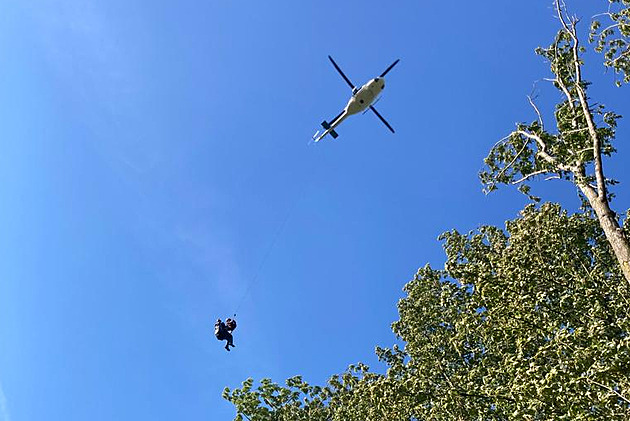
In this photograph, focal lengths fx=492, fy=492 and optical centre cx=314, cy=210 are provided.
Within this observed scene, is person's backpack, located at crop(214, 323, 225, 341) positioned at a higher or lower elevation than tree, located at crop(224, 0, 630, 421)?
higher

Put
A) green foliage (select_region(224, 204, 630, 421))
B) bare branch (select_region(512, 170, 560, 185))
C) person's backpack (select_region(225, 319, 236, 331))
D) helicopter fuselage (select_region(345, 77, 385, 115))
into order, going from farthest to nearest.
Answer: person's backpack (select_region(225, 319, 236, 331)), helicopter fuselage (select_region(345, 77, 385, 115)), bare branch (select_region(512, 170, 560, 185)), green foliage (select_region(224, 204, 630, 421))

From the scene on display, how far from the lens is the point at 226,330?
2400cm

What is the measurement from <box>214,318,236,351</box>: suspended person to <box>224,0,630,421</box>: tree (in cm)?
627

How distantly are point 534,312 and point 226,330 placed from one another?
47.6 ft

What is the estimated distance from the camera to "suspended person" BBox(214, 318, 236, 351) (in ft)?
77.9

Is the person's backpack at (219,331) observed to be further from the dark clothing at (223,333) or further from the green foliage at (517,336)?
the green foliage at (517,336)

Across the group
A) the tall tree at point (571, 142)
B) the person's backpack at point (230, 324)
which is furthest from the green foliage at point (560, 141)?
the person's backpack at point (230, 324)

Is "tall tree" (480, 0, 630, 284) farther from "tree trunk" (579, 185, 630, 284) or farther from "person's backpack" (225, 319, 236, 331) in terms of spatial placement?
Answer: "person's backpack" (225, 319, 236, 331)

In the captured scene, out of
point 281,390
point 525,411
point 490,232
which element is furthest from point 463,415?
point 281,390

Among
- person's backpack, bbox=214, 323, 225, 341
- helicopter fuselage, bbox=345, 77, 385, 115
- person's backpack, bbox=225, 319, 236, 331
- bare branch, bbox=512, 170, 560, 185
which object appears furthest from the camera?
person's backpack, bbox=225, 319, 236, 331

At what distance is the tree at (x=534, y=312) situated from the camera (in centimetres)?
1183

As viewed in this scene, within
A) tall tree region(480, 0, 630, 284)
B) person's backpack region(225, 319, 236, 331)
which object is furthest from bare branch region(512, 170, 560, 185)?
person's backpack region(225, 319, 236, 331)

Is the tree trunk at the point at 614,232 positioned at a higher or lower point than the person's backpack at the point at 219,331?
lower

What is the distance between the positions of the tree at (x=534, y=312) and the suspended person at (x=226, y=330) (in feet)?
20.6
